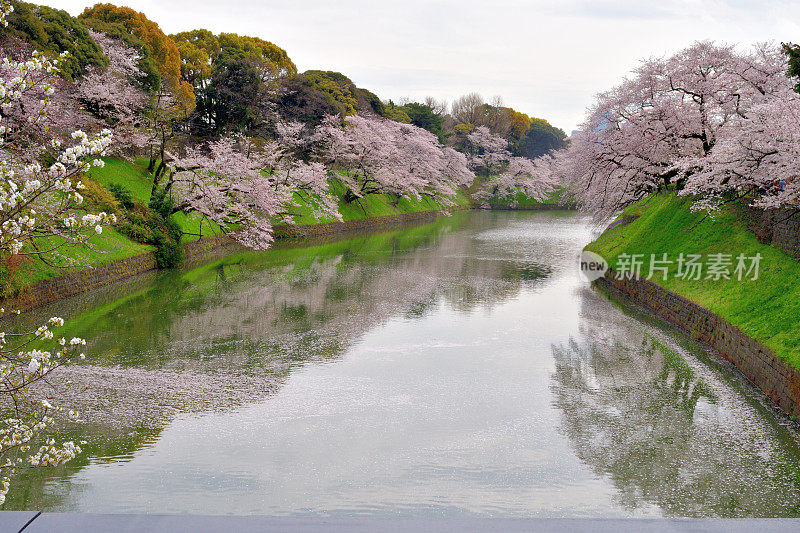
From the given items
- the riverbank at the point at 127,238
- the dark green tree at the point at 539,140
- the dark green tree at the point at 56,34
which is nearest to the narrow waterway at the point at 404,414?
the riverbank at the point at 127,238

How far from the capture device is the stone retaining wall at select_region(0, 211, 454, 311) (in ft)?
48.6

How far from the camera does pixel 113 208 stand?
66.6 ft

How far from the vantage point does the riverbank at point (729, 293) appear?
9859 millimetres

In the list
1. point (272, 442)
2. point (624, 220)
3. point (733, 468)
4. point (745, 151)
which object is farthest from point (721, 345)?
point (624, 220)

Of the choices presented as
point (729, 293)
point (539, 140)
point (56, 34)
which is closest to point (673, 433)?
point (729, 293)

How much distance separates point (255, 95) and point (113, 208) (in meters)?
19.1

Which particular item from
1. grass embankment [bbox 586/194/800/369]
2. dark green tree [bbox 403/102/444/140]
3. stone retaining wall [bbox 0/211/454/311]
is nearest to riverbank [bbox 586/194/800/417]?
grass embankment [bbox 586/194/800/369]

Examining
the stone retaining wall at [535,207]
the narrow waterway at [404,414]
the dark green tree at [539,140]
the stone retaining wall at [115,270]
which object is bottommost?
the narrow waterway at [404,414]

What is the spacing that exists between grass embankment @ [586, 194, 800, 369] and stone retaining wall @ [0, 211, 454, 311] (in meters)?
15.4

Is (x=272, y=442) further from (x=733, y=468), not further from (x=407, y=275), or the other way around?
(x=407, y=275)

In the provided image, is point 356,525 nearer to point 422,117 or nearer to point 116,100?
point 116,100

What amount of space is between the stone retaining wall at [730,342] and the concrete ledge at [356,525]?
266 inches

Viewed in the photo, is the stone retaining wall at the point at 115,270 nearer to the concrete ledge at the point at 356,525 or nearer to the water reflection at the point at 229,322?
the water reflection at the point at 229,322

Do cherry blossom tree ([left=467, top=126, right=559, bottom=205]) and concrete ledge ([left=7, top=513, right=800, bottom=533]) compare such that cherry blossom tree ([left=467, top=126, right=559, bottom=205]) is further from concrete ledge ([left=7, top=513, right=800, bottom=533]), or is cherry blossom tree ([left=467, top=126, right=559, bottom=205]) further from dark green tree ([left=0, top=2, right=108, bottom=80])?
concrete ledge ([left=7, top=513, right=800, bottom=533])
